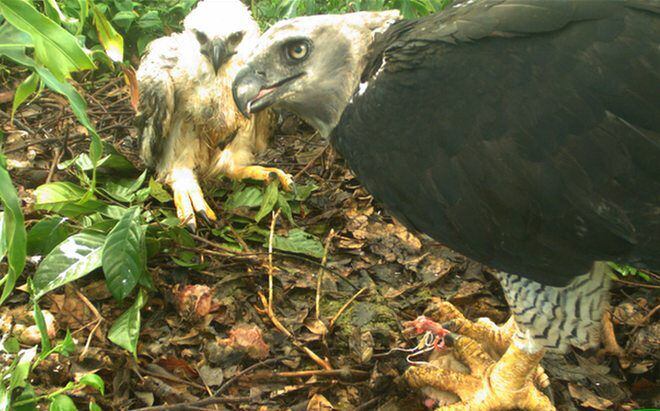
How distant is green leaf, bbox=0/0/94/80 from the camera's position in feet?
5.72

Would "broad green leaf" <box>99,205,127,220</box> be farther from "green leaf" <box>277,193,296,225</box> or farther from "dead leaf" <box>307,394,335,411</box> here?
"dead leaf" <box>307,394,335,411</box>

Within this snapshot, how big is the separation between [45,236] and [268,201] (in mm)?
1173

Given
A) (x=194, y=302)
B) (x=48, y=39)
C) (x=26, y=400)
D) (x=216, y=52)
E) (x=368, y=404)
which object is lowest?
(x=368, y=404)

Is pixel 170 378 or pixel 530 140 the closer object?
pixel 530 140

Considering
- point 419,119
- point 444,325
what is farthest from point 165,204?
point 419,119

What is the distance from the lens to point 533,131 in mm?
2172

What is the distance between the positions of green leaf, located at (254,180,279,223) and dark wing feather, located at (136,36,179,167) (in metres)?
0.76

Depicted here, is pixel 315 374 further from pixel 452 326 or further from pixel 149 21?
pixel 149 21

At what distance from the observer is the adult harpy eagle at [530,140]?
7.04 feet

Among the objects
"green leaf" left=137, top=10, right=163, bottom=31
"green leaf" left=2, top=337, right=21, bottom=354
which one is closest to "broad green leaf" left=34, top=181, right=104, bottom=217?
"green leaf" left=2, top=337, right=21, bottom=354

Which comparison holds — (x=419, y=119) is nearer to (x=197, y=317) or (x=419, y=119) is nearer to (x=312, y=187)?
(x=197, y=317)

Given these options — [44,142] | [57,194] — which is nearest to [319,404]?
[57,194]

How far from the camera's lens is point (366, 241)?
3.71 meters

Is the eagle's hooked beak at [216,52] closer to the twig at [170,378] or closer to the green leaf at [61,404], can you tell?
the twig at [170,378]
